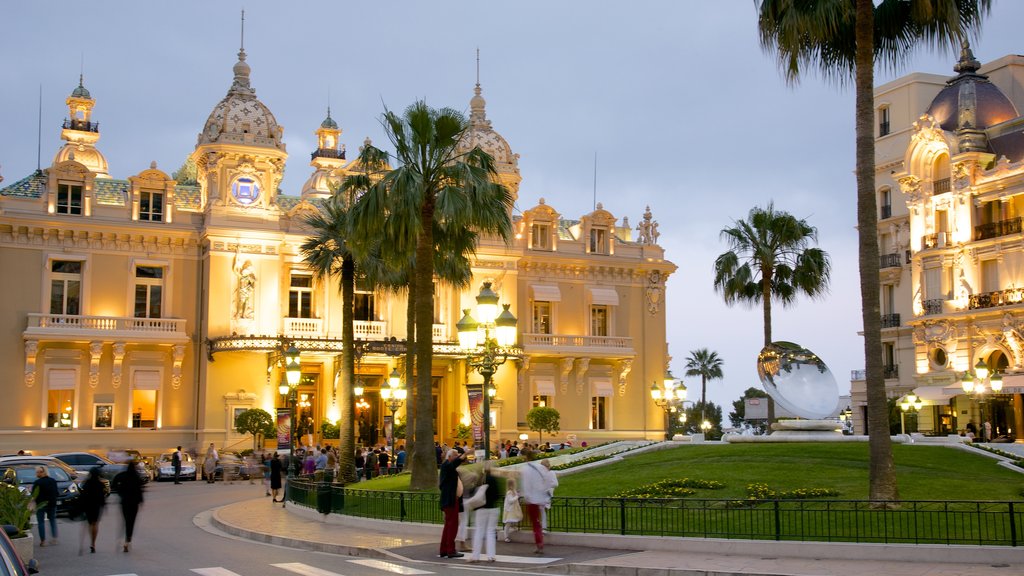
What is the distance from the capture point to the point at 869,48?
2023 centimetres

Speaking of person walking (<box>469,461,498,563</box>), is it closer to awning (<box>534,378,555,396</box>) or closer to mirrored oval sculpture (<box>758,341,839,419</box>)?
mirrored oval sculpture (<box>758,341,839,419</box>)

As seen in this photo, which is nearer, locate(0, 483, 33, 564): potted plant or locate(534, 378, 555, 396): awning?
locate(0, 483, 33, 564): potted plant

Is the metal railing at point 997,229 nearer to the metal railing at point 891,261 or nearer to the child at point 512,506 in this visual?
the metal railing at point 891,261

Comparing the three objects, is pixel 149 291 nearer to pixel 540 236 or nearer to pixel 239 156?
pixel 239 156

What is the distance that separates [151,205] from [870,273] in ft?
121

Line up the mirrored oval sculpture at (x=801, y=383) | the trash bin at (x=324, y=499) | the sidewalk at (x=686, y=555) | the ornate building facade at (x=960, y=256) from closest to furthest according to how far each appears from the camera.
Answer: the sidewalk at (x=686, y=555), the trash bin at (x=324, y=499), the mirrored oval sculpture at (x=801, y=383), the ornate building facade at (x=960, y=256)

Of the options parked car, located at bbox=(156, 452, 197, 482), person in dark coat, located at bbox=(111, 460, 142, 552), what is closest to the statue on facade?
parked car, located at bbox=(156, 452, 197, 482)

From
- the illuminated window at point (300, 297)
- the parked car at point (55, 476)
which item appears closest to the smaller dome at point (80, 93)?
the illuminated window at point (300, 297)

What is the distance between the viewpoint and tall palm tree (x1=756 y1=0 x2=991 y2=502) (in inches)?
765

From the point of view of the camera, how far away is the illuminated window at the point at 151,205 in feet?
159

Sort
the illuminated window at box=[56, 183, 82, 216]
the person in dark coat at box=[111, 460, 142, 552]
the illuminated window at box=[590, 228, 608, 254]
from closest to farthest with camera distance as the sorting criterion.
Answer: the person in dark coat at box=[111, 460, 142, 552], the illuminated window at box=[56, 183, 82, 216], the illuminated window at box=[590, 228, 608, 254]

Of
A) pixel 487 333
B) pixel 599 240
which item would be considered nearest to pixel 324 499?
pixel 487 333

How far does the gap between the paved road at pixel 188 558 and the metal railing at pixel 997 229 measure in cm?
3797

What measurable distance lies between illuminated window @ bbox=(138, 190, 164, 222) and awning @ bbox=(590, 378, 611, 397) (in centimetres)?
2285
